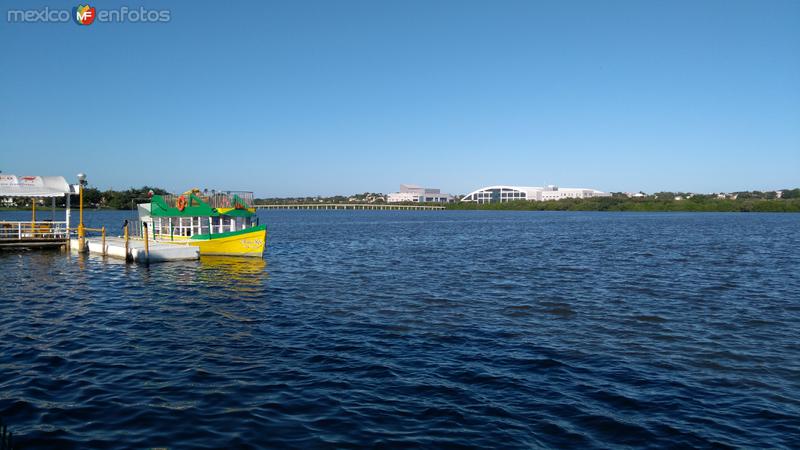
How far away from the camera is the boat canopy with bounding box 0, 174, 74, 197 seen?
42.8 m

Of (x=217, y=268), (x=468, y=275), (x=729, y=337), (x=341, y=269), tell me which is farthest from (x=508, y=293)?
(x=217, y=268)

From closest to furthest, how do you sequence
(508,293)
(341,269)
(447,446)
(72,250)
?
(447,446)
(508,293)
(341,269)
(72,250)

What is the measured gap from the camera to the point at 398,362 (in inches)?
571

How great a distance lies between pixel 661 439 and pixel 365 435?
5.32 m

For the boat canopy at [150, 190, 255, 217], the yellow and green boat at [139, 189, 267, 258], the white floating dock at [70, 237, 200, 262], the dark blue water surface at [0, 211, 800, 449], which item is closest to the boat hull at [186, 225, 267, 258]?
the yellow and green boat at [139, 189, 267, 258]

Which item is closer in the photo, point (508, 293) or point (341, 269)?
point (508, 293)

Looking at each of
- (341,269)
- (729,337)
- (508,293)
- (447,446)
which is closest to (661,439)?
(447,446)

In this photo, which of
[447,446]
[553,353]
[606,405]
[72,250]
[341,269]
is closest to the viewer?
[447,446]

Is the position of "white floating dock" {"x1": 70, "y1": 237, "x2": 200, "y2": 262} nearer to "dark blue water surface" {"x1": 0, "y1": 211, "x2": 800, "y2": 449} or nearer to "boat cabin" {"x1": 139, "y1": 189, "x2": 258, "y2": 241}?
"boat cabin" {"x1": 139, "y1": 189, "x2": 258, "y2": 241}

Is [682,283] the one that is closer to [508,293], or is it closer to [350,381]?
[508,293]

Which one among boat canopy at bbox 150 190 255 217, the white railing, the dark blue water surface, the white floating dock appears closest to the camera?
the dark blue water surface

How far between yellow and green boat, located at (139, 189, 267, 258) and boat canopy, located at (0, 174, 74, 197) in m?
8.83

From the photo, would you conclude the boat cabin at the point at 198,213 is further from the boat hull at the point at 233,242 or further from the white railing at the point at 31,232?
the white railing at the point at 31,232

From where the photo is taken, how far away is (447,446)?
9711 mm
